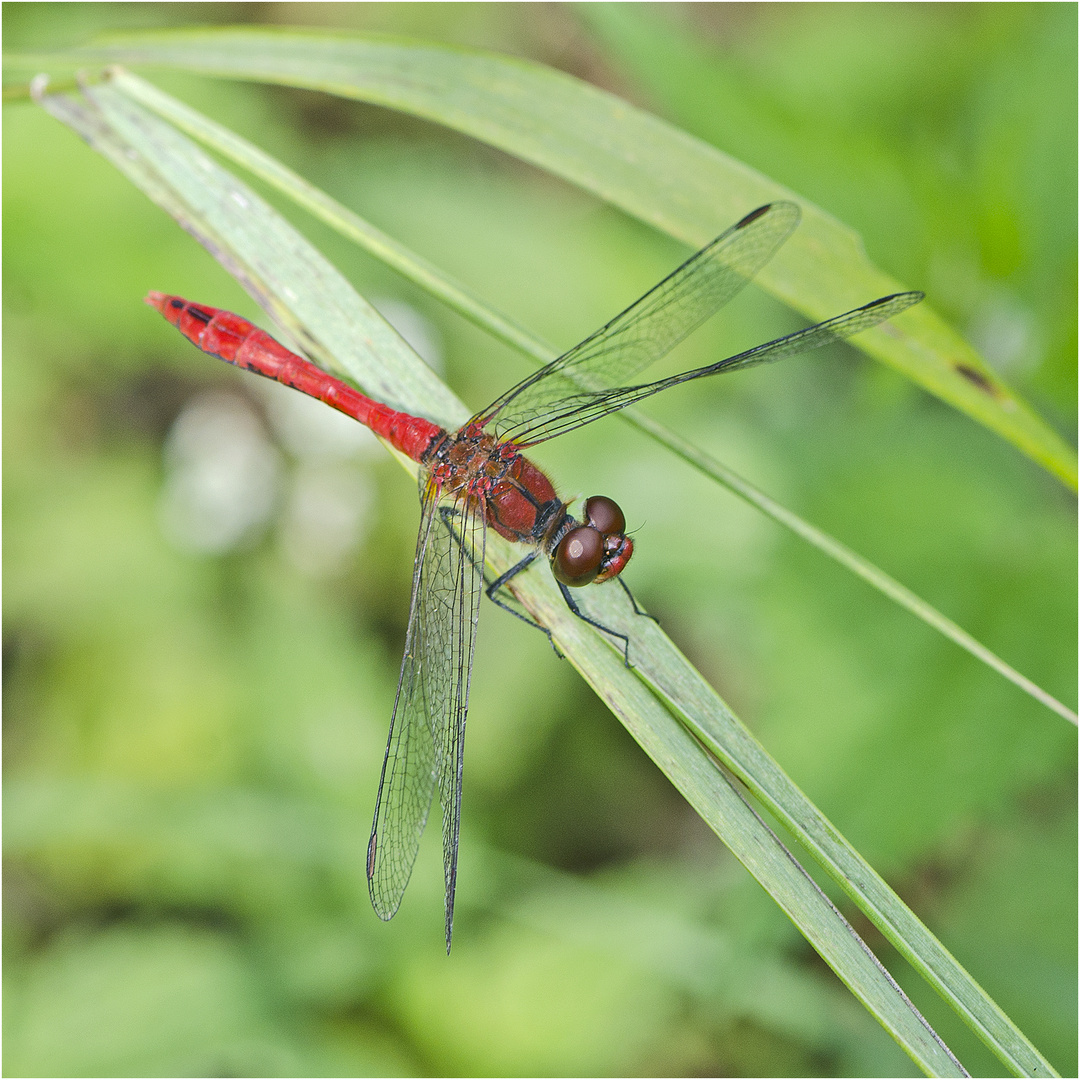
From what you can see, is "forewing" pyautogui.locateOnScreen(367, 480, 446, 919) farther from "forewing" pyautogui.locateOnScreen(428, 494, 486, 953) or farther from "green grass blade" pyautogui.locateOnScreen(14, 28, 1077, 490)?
"green grass blade" pyautogui.locateOnScreen(14, 28, 1077, 490)

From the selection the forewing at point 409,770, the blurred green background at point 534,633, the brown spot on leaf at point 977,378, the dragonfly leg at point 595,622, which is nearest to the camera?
the dragonfly leg at point 595,622

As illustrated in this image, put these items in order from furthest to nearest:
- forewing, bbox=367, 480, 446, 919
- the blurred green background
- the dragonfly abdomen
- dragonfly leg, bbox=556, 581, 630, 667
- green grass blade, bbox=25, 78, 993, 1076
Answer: the blurred green background < the dragonfly abdomen < forewing, bbox=367, 480, 446, 919 < dragonfly leg, bbox=556, 581, 630, 667 < green grass blade, bbox=25, 78, 993, 1076

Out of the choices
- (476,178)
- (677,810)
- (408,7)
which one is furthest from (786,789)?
(408,7)

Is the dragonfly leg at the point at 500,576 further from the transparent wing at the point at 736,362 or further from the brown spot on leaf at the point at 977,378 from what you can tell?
the brown spot on leaf at the point at 977,378

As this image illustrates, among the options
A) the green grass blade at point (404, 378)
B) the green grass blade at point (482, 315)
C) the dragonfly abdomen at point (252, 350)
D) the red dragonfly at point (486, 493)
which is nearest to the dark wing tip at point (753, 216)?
the red dragonfly at point (486, 493)

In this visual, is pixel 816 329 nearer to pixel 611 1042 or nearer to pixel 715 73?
pixel 715 73

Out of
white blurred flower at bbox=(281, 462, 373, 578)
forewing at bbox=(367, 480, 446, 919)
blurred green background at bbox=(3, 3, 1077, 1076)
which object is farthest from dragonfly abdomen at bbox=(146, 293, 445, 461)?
white blurred flower at bbox=(281, 462, 373, 578)

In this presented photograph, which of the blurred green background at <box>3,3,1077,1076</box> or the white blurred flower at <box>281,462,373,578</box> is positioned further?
the white blurred flower at <box>281,462,373,578</box>
